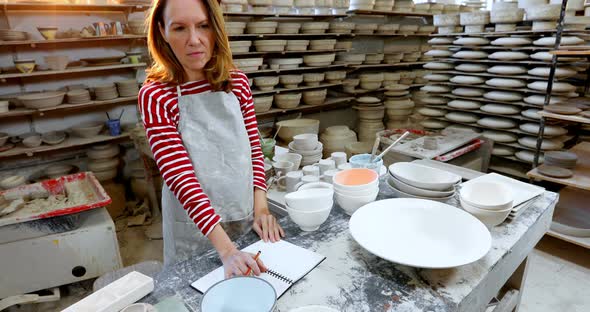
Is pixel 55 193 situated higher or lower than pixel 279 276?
lower

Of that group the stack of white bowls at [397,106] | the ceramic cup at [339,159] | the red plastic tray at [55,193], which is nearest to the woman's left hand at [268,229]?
the ceramic cup at [339,159]

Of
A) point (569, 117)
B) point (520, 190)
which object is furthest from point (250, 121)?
point (569, 117)

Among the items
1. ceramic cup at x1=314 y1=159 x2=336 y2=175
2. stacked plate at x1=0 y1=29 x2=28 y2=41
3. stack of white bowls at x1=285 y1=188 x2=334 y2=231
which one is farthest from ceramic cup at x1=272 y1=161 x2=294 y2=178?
stacked plate at x1=0 y1=29 x2=28 y2=41

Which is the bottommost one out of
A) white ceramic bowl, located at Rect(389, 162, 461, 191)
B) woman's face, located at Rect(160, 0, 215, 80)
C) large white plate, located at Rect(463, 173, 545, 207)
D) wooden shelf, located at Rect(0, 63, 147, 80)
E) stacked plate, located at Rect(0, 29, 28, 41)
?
large white plate, located at Rect(463, 173, 545, 207)

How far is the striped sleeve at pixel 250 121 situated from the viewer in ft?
4.75

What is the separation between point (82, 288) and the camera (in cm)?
258

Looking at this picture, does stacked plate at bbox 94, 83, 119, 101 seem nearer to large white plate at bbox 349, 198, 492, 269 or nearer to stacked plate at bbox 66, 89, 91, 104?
stacked plate at bbox 66, 89, 91, 104

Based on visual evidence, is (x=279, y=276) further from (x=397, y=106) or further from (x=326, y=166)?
(x=397, y=106)

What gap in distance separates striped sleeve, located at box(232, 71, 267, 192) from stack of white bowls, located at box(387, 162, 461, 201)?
0.54 metres

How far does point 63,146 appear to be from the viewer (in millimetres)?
3418

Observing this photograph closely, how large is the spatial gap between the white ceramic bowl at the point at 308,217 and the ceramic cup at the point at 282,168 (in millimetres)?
538

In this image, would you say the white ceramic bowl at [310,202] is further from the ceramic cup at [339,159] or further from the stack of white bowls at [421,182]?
the ceramic cup at [339,159]

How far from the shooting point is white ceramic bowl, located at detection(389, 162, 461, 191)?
1.33 metres

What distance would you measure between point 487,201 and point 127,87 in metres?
3.53
